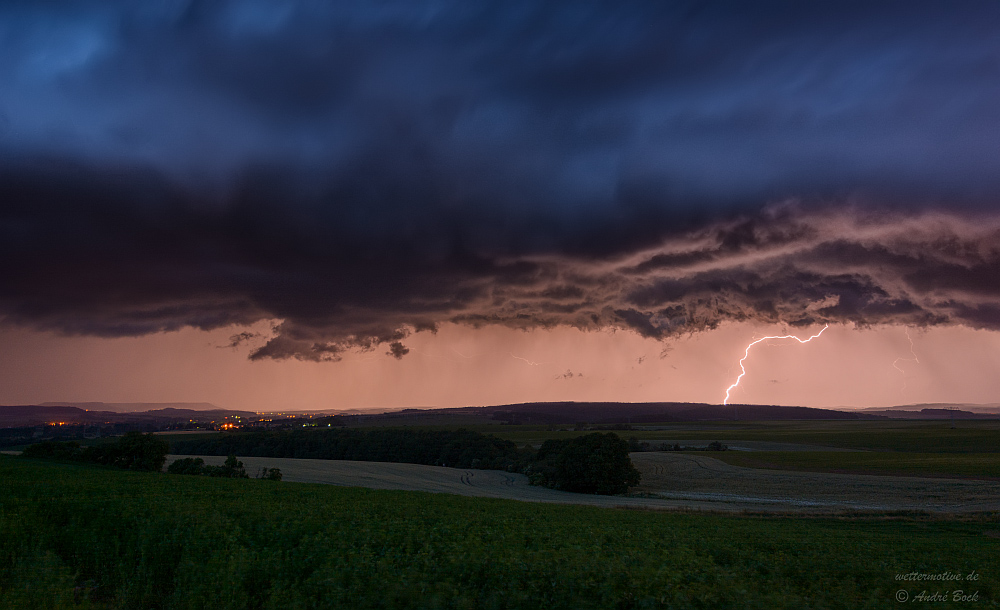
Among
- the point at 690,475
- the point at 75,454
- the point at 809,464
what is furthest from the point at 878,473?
the point at 75,454

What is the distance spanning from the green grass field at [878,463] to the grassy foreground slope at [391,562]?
223 feet

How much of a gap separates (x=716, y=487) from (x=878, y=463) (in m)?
39.8

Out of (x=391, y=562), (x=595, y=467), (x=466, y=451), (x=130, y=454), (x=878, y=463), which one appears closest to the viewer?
(x=391, y=562)

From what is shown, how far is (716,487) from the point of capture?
6806 centimetres

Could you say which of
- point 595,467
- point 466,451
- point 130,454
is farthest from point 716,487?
point 130,454

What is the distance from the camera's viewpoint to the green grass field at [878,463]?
245ft

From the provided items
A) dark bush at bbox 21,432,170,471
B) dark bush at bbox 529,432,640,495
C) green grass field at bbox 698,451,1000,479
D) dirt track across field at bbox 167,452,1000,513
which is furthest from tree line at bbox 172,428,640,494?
dark bush at bbox 21,432,170,471

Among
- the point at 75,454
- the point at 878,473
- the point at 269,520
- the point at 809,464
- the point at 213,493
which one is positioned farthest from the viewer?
the point at 809,464

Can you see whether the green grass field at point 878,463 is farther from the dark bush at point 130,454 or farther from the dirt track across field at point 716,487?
the dark bush at point 130,454

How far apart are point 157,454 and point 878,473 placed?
93.4m

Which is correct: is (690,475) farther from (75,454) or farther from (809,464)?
(75,454)

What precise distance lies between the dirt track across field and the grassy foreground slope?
32.4 metres

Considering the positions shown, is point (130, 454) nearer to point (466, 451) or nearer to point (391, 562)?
point (391, 562)

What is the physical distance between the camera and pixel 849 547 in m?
21.5
